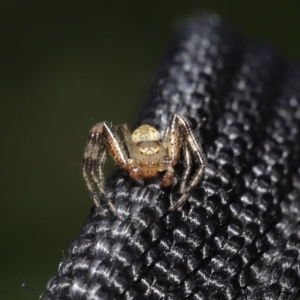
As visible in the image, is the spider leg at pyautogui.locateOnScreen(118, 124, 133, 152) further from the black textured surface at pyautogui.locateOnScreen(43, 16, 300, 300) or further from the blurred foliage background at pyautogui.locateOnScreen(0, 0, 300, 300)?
the blurred foliage background at pyautogui.locateOnScreen(0, 0, 300, 300)

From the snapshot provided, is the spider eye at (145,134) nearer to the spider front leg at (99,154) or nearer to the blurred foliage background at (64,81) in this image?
the spider front leg at (99,154)

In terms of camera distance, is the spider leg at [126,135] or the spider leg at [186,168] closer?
the spider leg at [186,168]

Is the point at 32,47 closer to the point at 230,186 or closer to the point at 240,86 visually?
the point at 240,86

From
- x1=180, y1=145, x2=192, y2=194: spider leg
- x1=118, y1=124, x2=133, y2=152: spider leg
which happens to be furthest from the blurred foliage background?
x1=180, y1=145, x2=192, y2=194: spider leg

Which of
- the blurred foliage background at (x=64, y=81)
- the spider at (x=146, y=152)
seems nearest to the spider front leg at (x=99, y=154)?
the spider at (x=146, y=152)

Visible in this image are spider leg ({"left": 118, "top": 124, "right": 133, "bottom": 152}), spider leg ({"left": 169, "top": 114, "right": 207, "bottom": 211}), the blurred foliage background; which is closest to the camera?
spider leg ({"left": 169, "top": 114, "right": 207, "bottom": 211})

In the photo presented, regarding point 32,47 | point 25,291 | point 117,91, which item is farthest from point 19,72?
point 25,291

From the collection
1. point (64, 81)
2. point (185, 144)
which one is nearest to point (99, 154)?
point (185, 144)
